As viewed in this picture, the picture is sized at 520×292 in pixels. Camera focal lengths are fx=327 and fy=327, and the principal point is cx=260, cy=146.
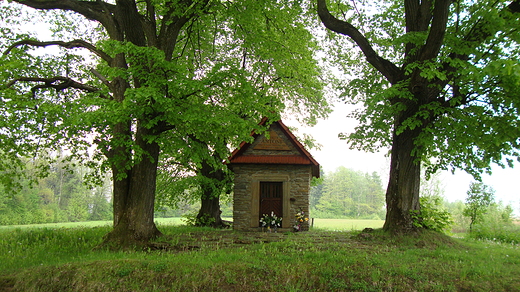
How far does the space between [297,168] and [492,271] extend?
8723 mm

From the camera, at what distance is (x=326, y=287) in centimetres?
685

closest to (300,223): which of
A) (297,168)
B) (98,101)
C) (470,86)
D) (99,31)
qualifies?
(297,168)

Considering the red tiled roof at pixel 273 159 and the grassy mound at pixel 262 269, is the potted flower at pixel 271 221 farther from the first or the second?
the grassy mound at pixel 262 269

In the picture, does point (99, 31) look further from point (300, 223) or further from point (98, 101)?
point (300, 223)

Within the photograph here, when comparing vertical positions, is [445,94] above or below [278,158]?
above

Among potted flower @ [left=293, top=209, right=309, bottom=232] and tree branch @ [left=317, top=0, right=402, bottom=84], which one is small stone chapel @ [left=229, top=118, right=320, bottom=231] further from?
tree branch @ [left=317, top=0, right=402, bottom=84]

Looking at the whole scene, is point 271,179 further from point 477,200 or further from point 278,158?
point 477,200

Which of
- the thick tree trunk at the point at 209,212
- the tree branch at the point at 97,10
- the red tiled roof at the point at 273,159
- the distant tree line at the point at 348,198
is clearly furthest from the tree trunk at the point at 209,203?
the distant tree line at the point at 348,198

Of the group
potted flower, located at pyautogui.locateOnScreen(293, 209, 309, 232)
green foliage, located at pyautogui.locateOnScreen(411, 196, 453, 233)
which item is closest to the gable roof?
potted flower, located at pyautogui.locateOnScreen(293, 209, 309, 232)

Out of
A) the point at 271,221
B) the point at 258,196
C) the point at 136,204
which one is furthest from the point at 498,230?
the point at 136,204

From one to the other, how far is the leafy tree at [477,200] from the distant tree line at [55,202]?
31.9 meters

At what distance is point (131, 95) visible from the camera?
802 cm

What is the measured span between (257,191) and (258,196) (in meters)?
0.24

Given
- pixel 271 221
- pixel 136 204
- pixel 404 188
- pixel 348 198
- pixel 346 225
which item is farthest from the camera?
pixel 348 198
